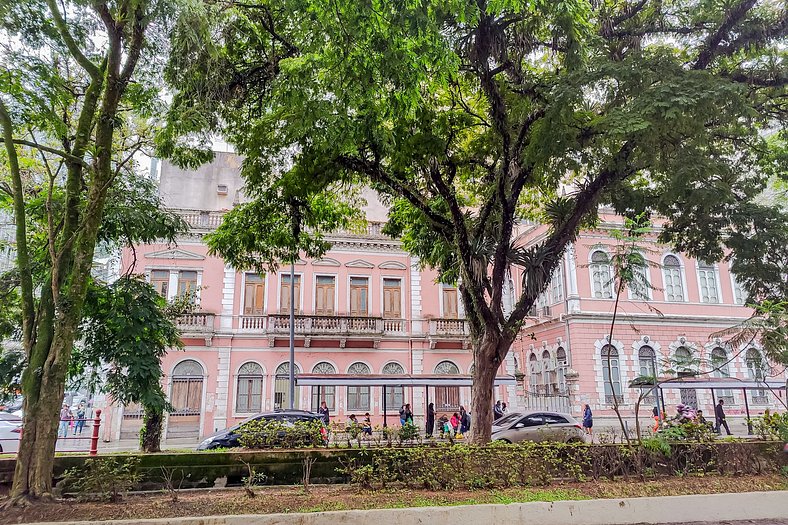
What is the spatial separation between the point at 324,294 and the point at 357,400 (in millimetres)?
5120

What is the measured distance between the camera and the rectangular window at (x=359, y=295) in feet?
86.7

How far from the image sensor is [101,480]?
23.7 ft

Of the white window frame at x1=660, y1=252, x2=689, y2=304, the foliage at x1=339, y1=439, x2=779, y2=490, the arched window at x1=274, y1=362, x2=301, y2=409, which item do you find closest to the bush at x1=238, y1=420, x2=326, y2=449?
the foliage at x1=339, y1=439, x2=779, y2=490

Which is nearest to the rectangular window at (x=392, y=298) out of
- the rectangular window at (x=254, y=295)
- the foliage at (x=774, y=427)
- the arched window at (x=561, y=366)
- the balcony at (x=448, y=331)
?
the balcony at (x=448, y=331)

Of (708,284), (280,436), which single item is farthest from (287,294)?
(708,284)

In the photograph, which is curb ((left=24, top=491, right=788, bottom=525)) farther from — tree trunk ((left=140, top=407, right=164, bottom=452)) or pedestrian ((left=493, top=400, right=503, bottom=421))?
pedestrian ((left=493, top=400, right=503, bottom=421))

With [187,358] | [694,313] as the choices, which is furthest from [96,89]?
[694,313]

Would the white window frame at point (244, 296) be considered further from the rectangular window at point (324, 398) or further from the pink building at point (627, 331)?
the pink building at point (627, 331)

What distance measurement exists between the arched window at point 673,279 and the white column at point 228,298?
815 inches

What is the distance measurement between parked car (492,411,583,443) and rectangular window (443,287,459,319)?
369 inches

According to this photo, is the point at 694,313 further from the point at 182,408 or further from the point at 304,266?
the point at 182,408

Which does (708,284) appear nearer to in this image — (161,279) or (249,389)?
(249,389)

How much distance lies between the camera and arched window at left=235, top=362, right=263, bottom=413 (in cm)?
2388

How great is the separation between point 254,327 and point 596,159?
1773 cm
